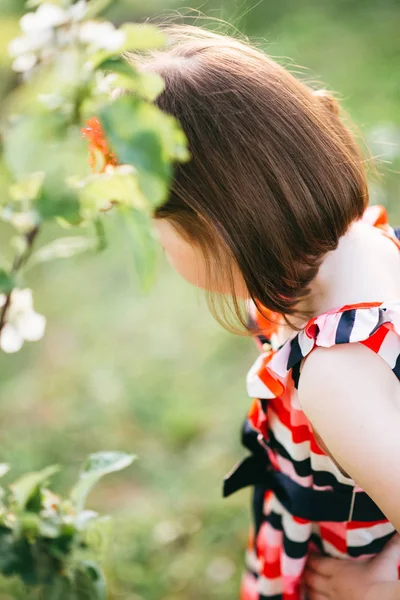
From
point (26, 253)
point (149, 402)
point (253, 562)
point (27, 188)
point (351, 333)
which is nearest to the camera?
point (27, 188)

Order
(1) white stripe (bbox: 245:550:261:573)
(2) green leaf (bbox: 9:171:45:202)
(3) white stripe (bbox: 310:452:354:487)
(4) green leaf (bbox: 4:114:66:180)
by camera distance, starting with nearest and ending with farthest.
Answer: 1. (4) green leaf (bbox: 4:114:66:180)
2. (2) green leaf (bbox: 9:171:45:202)
3. (3) white stripe (bbox: 310:452:354:487)
4. (1) white stripe (bbox: 245:550:261:573)

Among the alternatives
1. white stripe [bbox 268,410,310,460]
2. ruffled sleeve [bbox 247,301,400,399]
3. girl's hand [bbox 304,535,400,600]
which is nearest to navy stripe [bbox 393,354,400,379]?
ruffled sleeve [bbox 247,301,400,399]

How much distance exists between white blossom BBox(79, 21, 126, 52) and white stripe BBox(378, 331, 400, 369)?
1.88 feet

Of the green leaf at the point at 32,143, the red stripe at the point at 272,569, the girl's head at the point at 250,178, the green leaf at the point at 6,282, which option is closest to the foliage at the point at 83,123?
the green leaf at the point at 32,143

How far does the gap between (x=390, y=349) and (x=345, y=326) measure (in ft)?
0.22

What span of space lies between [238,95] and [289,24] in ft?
12.8

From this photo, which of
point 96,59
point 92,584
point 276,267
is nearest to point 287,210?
point 276,267

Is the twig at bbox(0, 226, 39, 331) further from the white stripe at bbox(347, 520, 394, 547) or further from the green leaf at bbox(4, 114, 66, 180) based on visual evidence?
the white stripe at bbox(347, 520, 394, 547)

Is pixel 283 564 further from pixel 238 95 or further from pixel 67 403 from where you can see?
pixel 67 403

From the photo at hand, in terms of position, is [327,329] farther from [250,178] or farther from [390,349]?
[250,178]

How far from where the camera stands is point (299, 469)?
1.16 m

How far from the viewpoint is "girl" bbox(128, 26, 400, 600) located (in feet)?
3.21

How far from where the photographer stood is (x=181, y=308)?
2.94 metres

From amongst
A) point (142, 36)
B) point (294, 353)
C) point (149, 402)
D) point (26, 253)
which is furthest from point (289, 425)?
point (149, 402)
